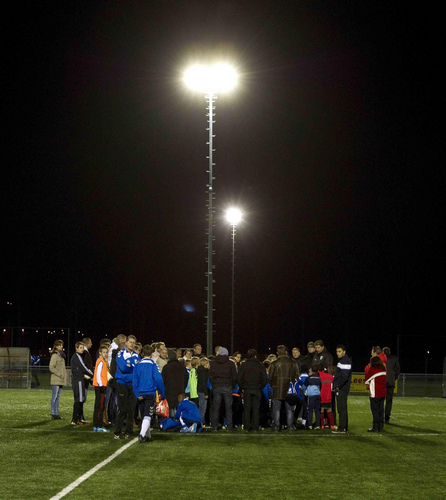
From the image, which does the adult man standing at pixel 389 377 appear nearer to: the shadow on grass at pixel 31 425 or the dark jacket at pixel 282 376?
the dark jacket at pixel 282 376

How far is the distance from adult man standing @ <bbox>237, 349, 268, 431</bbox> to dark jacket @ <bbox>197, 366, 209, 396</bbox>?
93cm

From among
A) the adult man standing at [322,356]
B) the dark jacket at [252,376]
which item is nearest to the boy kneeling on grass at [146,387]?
the dark jacket at [252,376]

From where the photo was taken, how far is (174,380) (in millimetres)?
15258

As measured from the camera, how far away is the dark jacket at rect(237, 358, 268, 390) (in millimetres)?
15695

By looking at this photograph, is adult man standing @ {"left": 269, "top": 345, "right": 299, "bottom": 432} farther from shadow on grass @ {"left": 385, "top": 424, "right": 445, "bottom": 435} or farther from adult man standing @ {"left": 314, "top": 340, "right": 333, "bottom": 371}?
shadow on grass @ {"left": 385, "top": 424, "right": 445, "bottom": 435}

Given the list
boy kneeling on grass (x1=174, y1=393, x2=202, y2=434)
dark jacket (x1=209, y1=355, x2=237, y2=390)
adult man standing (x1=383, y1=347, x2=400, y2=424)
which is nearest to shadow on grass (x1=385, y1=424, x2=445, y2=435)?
adult man standing (x1=383, y1=347, x2=400, y2=424)

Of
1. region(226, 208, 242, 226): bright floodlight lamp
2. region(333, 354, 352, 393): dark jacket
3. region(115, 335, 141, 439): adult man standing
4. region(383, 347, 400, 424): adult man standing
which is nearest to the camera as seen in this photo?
region(115, 335, 141, 439): adult man standing

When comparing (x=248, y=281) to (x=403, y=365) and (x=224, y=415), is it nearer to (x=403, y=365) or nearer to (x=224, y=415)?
(x=403, y=365)

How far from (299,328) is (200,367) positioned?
66397mm

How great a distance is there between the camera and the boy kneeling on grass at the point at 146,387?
13.0 metres

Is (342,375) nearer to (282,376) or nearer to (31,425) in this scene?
(282,376)

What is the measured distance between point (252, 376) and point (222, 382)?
0.66 metres

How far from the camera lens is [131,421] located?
44.9 feet

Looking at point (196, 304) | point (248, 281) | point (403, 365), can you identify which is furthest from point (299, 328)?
point (403, 365)
